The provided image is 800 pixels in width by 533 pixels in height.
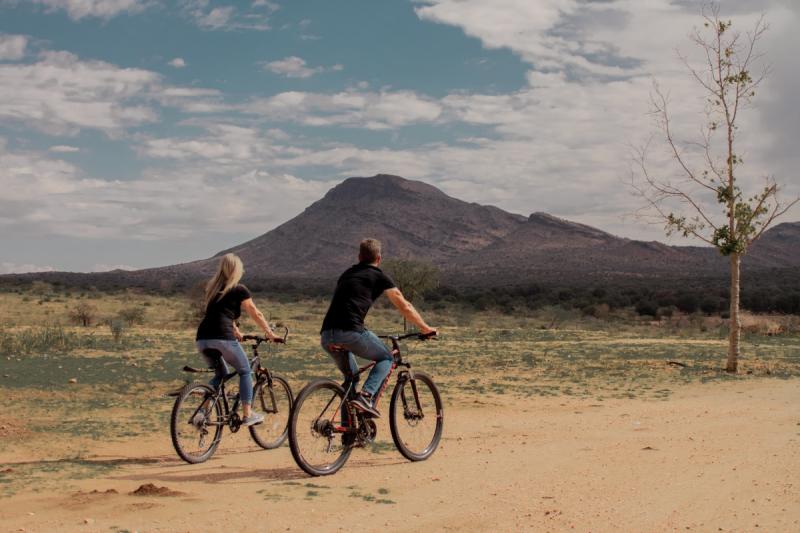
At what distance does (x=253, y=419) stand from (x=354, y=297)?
1.87 m

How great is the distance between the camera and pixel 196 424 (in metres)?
8.28

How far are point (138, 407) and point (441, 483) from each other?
7.02 meters

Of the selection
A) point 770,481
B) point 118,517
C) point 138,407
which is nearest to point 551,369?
point 138,407

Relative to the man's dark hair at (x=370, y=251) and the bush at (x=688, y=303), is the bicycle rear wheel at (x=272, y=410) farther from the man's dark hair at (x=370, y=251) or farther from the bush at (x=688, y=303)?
the bush at (x=688, y=303)

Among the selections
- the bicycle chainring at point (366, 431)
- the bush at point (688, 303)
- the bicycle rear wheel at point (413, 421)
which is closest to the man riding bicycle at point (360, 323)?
the bicycle chainring at point (366, 431)

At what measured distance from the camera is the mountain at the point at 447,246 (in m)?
115

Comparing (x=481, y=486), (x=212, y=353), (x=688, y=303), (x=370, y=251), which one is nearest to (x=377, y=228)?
(x=688, y=303)

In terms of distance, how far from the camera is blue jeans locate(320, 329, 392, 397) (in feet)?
25.3

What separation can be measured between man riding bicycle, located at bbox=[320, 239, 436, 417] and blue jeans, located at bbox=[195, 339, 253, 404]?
101cm

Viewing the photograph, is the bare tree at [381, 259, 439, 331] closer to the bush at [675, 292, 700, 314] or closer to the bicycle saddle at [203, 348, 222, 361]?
the bush at [675, 292, 700, 314]

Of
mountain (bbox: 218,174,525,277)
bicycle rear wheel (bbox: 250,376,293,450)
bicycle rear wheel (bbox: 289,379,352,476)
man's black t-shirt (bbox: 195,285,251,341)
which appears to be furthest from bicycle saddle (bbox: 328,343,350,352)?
mountain (bbox: 218,174,525,277)

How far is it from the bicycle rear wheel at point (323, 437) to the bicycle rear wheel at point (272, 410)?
4.17ft

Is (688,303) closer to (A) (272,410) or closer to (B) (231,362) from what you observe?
(A) (272,410)

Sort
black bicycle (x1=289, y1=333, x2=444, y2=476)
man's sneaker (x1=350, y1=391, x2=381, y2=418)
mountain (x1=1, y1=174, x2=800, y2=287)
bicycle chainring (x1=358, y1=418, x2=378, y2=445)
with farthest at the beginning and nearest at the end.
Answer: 1. mountain (x1=1, y1=174, x2=800, y2=287)
2. bicycle chainring (x1=358, y1=418, x2=378, y2=445)
3. man's sneaker (x1=350, y1=391, x2=381, y2=418)
4. black bicycle (x1=289, y1=333, x2=444, y2=476)
